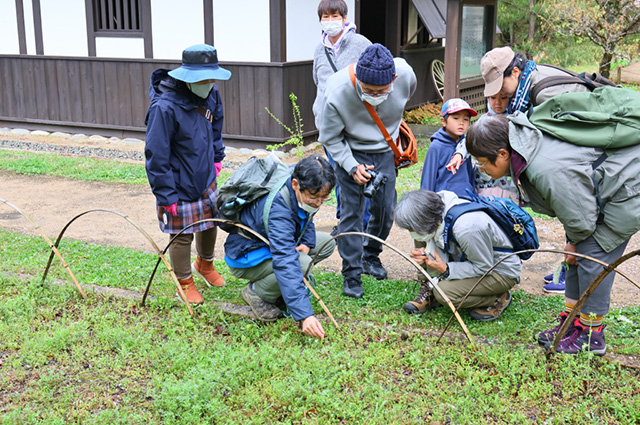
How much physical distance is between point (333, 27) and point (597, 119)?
3.54m

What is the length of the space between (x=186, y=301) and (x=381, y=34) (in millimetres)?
10487

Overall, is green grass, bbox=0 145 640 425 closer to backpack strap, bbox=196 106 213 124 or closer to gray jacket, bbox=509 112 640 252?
gray jacket, bbox=509 112 640 252

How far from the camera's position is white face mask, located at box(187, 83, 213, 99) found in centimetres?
404

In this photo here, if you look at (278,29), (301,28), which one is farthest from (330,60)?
(301,28)

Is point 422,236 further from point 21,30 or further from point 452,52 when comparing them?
point 21,30

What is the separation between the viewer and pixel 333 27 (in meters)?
6.10

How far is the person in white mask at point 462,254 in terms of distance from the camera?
3658 mm

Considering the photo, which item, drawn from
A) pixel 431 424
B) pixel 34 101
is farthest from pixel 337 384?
pixel 34 101

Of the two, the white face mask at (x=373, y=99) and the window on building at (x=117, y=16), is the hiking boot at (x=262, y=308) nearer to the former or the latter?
the white face mask at (x=373, y=99)

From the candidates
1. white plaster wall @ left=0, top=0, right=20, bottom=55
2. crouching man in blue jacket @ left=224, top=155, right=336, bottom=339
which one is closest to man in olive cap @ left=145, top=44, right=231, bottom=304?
crouching man in blue jacket @ left=224, top=155, right=336, bottom=339

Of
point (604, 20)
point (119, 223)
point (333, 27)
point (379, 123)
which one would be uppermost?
point (604, 20)

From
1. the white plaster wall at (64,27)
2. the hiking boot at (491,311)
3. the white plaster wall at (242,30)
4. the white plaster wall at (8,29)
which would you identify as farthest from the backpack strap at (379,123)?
the white plaster wall at (8,29)

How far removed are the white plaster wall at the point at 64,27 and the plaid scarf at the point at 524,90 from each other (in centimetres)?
914

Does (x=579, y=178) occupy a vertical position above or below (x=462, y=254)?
above
